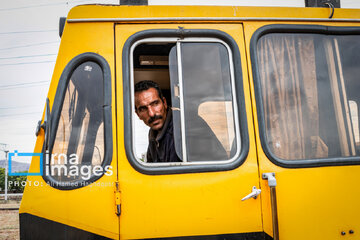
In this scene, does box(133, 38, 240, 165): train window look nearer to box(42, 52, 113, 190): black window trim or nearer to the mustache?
box(42, 52, 113, 190): black window trim

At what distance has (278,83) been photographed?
6.88 feet

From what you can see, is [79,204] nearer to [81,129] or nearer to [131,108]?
[81,129]

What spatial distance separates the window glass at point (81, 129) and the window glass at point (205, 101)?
19.6 inches

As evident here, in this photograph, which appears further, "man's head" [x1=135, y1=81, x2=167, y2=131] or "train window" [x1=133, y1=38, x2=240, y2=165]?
"man's head" [x1=135, y1=81, x2=167, y2=131]

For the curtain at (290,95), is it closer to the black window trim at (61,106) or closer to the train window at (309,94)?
the train window at (309,94)

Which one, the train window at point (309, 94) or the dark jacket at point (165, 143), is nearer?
the train window at point (309, 94)

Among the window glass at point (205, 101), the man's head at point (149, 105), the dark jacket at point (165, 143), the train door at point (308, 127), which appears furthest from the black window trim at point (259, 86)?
the man's head at point (149, 105)

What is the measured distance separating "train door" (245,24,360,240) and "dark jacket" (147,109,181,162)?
2.00 ft

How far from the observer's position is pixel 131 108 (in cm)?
194

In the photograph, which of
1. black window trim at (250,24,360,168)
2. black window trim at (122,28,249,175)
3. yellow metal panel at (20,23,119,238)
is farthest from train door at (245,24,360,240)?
yellow metal panel at (20,23,119,238)

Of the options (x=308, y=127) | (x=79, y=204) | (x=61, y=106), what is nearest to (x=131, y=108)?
(x=61, y=106)

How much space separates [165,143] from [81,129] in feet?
2.12

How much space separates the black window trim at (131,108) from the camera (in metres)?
1.86

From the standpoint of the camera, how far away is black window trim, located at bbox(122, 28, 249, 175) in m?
1.86
